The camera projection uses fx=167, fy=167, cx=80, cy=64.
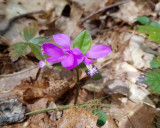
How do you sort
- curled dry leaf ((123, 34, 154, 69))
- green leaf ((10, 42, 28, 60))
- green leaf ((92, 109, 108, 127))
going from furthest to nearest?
curled dry leaf ((123, 34, 154, 69)) → green leaf ((10, 42, 28, 60)) → green leaf ((92, 109, 108, 127))

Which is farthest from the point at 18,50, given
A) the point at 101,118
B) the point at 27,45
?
the point at 101,118

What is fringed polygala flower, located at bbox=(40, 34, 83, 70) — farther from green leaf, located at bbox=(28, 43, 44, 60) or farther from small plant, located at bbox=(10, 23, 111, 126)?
green leaf, located at bbox=(28, 43, 44, 60)

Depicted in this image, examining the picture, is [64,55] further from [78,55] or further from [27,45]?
[27,45]

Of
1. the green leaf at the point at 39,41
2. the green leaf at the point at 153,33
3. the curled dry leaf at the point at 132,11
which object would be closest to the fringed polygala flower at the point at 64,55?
the green leaf at the point at 39,41

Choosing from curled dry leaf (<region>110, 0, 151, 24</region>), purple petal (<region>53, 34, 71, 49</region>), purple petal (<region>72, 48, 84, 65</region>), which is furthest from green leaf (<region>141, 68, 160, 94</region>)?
curled dry leaf (<region>110, 0, 151, 24</region>)

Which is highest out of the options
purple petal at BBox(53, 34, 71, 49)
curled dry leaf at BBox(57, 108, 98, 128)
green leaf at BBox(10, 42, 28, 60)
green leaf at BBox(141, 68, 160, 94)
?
purple petal at BBox(53, 34, 71, 49)
